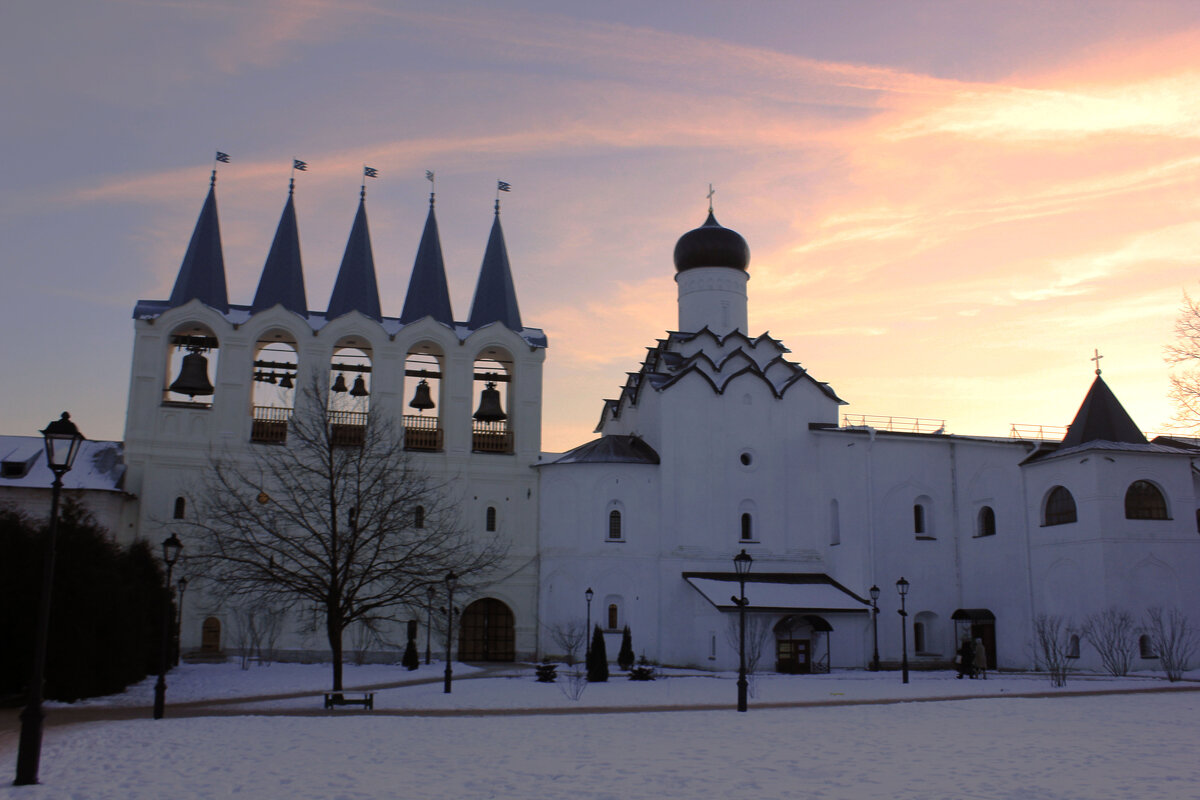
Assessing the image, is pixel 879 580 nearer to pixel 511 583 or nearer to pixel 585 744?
pixel 511 583

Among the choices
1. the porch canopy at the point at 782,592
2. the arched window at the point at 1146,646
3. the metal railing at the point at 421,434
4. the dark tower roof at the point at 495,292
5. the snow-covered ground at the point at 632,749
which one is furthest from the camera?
the dark tower roof at the point at 495,292

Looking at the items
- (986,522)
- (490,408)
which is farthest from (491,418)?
(986,522)

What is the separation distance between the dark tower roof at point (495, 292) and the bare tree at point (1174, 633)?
20.8m

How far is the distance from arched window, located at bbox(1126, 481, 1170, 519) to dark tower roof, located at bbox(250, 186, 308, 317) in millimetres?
25507

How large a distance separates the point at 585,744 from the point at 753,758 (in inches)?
91.0

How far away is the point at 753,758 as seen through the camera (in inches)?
455

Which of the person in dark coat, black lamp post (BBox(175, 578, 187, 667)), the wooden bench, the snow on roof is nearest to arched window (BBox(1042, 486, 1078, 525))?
the person in dark coat

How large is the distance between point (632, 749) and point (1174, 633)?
2117 cm

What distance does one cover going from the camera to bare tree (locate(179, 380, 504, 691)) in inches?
859

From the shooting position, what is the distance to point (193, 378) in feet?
100

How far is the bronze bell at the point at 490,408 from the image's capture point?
32562mm

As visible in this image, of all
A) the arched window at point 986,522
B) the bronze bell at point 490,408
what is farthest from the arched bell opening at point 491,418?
the arched window at point 986,522

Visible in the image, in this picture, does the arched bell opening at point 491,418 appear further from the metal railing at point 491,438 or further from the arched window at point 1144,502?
the arched window at point 1144,502

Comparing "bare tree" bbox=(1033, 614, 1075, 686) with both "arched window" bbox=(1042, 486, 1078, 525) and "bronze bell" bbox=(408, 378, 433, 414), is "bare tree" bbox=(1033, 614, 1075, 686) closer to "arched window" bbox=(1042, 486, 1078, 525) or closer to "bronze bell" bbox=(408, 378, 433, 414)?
"arched window" bbox=(1042, 486, 1078, 525)
